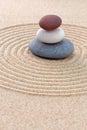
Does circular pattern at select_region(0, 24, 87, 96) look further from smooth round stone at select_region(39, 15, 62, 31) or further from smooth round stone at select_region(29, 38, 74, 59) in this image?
smooth round stone at select_region(39, 15, 62, 31)

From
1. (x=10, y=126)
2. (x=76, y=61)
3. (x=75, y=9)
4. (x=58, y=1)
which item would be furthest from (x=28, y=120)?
(x=58, y=1)

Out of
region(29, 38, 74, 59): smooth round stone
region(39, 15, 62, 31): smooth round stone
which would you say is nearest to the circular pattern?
region(29, 38, 74, 59): smooth round stone

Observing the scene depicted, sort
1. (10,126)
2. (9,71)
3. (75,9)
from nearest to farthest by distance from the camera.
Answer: (10,126)
(9,71)
(75,9)

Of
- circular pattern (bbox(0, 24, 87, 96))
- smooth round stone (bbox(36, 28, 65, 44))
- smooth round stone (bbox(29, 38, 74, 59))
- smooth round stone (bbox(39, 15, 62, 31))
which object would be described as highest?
smooth round stone (bbox(39, 15, 62, 31))

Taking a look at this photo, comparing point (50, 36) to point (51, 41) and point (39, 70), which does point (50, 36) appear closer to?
point (51, 41)

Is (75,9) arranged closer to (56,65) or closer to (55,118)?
(56,65)

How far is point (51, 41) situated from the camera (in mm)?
1647

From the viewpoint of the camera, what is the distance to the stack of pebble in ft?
5.33

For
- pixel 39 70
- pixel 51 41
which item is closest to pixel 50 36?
pixel 51 41

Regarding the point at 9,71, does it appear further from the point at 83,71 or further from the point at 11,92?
the point at 83,71

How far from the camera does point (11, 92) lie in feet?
4.64

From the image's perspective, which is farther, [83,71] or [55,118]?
[83,71]

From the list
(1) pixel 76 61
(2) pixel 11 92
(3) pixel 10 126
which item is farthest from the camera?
(1) pixel 76 61

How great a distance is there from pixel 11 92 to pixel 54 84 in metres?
0.23
